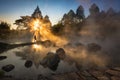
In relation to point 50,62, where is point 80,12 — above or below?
above

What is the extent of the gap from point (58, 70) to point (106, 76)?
6965 millimetres

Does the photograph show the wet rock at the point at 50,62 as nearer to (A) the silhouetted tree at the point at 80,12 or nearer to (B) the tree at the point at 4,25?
(B) the tree at the point at 4,25

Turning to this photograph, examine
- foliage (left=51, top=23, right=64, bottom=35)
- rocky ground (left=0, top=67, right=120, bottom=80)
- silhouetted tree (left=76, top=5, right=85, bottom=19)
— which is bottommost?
rocky ground (left=0, top=67, right=120, bottom=80)

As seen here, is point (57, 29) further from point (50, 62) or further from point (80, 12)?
point (50, 62)

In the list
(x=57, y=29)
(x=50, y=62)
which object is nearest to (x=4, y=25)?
(x=57, y=29)

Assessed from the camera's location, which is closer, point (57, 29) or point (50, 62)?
point (50, 62)

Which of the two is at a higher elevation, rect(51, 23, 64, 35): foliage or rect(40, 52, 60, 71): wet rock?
rect(51, 23, 64, 35): foliage

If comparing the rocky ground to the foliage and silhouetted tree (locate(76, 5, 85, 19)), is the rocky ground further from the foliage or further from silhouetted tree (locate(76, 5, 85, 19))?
silhouetted tree (locate(76, 5, 85, 19))

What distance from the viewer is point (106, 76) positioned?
1395cm

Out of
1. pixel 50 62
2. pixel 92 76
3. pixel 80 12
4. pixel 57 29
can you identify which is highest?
pixel 80 12

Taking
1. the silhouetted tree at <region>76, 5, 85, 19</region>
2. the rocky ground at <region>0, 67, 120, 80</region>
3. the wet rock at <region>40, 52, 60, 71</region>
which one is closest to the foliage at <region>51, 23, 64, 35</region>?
the silhouetted tree at <region>76, 5, 85, 19</region>

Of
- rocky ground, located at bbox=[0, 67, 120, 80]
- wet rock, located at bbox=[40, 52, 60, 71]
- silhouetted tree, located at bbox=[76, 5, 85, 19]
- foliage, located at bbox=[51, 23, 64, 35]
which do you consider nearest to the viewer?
rocky ground, located at bbox=[0, 67, 120, 80]

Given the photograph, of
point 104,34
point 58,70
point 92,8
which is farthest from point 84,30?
point 58,70

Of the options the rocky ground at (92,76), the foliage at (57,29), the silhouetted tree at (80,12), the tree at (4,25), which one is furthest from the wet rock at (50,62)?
the silhouetted tree at (80,12)
